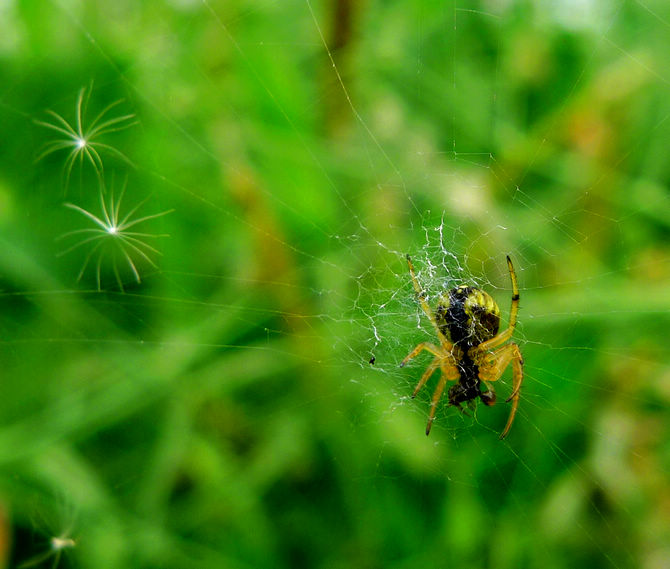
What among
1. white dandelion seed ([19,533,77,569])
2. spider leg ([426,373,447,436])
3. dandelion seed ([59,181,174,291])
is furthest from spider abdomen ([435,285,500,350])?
white dandelion seed ([19,533,77,569])

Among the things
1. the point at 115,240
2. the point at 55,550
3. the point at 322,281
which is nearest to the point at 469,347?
the point at 322,281

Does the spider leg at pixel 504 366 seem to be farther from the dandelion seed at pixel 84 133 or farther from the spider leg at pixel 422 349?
the dandelion seed at pixel 84 133

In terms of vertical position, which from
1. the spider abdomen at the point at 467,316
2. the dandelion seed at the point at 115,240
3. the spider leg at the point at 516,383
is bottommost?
the spider leg at the point at 516,383

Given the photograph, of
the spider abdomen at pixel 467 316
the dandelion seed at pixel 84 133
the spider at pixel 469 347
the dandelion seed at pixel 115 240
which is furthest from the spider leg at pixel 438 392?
the dandelion seed at pixel 84 133

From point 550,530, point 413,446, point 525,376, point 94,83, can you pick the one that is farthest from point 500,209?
point 94,83

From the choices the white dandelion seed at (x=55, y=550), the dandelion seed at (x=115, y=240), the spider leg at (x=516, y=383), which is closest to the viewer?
the white dandelion seed at (x=55, y=550)

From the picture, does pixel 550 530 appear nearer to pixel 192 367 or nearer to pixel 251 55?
pixel 192 367

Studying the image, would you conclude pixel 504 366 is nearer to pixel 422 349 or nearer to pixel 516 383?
pixel 516 383
